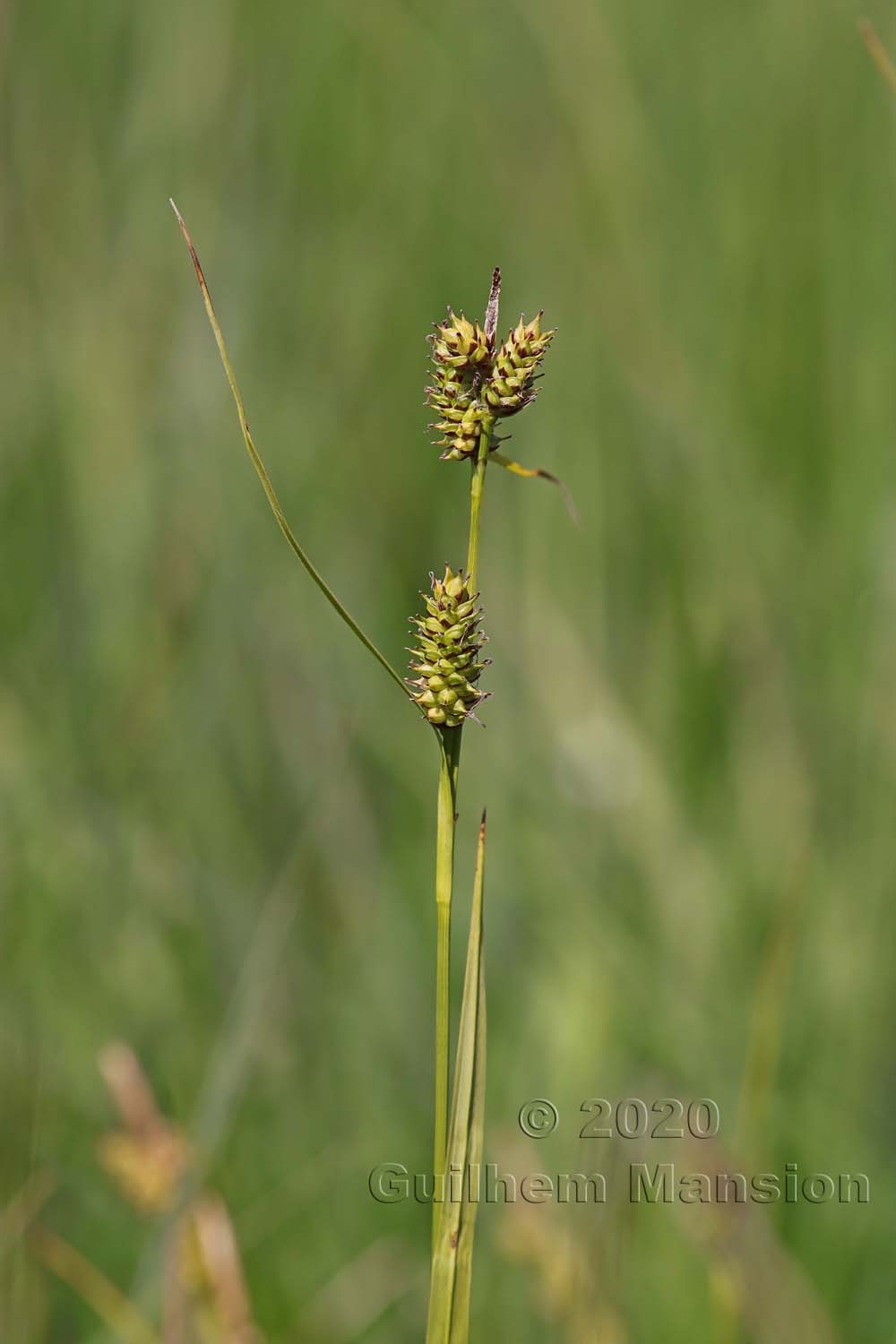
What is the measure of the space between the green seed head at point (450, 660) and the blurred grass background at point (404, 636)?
75cm

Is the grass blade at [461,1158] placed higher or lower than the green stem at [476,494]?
lower

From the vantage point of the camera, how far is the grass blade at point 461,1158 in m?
0.84

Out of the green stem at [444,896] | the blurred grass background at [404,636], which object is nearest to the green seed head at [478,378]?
the green stem at [444,896]

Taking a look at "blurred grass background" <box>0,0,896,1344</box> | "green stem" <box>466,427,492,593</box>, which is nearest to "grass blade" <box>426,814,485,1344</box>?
"green stem" <box>466,427,492,593</box>

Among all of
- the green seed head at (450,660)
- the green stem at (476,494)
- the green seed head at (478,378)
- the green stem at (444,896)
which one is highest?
the green seed head at (478,378)

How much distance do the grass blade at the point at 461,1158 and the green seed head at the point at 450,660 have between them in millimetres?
89

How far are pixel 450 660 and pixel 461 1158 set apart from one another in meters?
0.31

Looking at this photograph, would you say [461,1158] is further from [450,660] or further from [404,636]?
[404,636]

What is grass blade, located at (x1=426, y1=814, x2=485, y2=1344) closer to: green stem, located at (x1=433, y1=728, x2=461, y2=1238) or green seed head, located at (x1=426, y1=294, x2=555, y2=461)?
green stem, located at (x1=433, y1=728, x2=461, y2=1238)

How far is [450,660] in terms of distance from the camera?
795mm

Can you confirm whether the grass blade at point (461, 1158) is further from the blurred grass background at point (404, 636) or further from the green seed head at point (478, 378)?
the blurred grass background at point (404, 636)

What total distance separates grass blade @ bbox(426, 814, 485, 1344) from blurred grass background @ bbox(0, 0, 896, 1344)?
507 millimetres

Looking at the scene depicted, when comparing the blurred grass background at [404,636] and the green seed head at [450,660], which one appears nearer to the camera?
the green seed head at [450,660]

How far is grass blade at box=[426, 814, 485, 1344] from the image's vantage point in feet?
2.74
